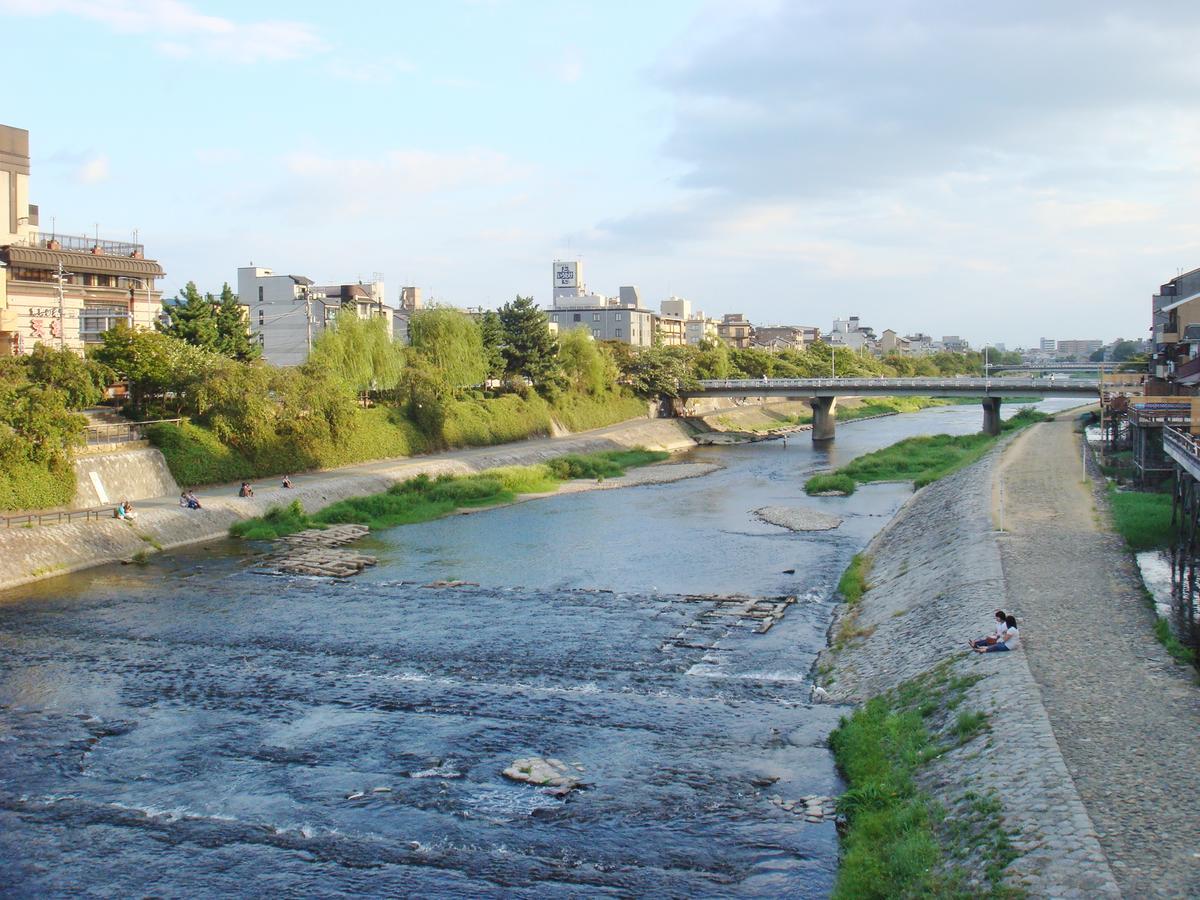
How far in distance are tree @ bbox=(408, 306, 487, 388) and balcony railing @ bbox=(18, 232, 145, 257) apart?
18.4 metres

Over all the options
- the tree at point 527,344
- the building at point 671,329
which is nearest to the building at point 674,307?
the building at point 671,329

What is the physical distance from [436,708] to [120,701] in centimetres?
704

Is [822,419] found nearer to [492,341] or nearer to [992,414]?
[992,414]

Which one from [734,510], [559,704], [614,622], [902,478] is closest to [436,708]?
[559,704]

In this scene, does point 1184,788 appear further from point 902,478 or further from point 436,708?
point 902,478

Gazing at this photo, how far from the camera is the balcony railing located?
6041cm

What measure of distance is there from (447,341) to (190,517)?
32.6 m

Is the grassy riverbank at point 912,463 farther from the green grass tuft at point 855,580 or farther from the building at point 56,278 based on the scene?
the building at point 56,278

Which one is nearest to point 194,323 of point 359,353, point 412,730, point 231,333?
point 231,333

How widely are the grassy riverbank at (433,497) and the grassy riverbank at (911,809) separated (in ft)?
97.1

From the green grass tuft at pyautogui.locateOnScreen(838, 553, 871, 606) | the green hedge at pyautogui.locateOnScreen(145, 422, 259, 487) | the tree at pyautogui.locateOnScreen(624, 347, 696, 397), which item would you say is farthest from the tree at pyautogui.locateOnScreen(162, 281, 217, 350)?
the tree at pyautogui.locateOnScreen(624, 347, 696, 397)

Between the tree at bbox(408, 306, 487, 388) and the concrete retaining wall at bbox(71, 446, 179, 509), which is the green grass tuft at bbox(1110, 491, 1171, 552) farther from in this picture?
the tree at bbox(408, 306, 487, 388)

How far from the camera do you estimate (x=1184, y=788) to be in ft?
47.7

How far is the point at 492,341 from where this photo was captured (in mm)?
80438
